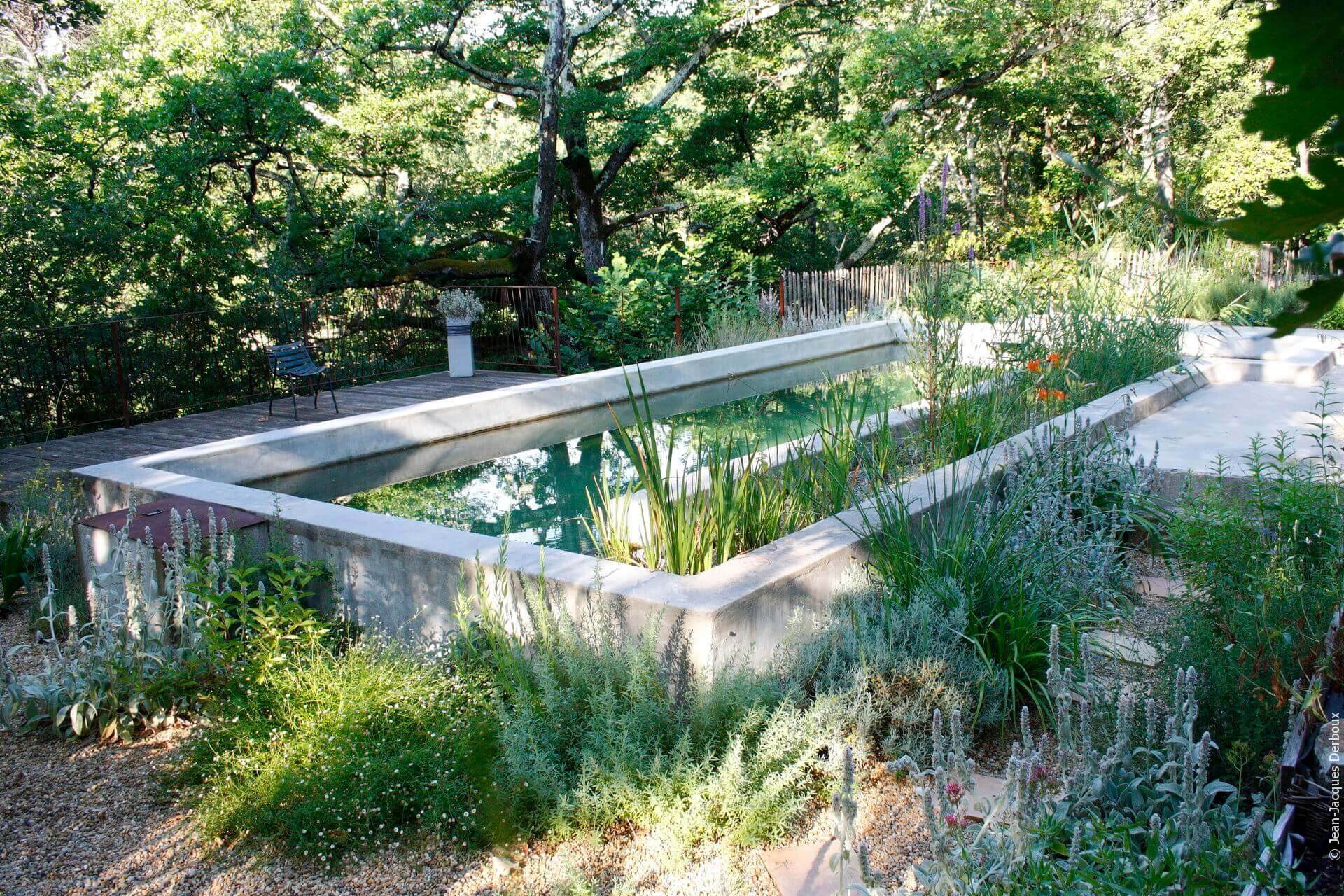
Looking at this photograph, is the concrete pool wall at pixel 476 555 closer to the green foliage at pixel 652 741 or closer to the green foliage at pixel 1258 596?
the green foliage at pixel 652 741

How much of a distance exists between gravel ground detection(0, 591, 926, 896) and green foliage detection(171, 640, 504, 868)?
71 millimetres

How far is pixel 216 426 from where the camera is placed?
8578mm

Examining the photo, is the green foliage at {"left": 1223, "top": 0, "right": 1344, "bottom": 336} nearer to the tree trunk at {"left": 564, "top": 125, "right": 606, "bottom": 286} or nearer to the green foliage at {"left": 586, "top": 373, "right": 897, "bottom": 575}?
the green foliage at {"left": 586, "top": 373, "right": 897, "bottom": 575}

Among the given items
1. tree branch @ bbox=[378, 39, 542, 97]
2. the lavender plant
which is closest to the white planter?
tree branch @ bbox=[378, 39, 542, 97]

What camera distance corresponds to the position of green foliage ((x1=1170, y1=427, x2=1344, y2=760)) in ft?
8.11

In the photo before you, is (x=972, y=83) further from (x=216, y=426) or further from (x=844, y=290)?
(x=216, y=426)

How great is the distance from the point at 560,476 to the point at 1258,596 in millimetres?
4742

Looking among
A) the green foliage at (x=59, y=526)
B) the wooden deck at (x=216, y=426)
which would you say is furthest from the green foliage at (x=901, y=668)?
the wooden deck at (x=216, y=426)

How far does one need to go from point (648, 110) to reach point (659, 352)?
5.14 m

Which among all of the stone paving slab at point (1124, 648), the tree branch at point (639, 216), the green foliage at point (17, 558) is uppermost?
the tree branch at point (639, 216)

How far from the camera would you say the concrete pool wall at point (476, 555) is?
125 inches

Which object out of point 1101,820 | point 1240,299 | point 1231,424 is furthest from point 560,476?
point 1240,299

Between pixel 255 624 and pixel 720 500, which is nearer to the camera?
pixel 255 624

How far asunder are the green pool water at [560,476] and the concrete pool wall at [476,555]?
0.58 m
